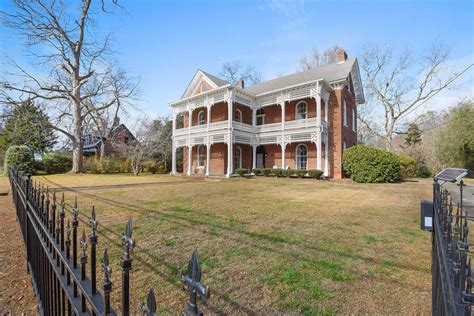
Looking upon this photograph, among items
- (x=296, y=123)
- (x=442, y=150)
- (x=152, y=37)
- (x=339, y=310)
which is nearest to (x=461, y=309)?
(x=339, y=310)

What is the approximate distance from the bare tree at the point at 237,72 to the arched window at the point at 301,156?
884 inches

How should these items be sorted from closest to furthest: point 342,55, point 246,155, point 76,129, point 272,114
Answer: point 272,114
point 342,55
point 246,155
point 76,129

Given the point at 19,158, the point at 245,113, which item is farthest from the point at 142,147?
the point at 245,113

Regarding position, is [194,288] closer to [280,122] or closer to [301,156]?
→ [301,156]

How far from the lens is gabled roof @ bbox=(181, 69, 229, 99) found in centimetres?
2216

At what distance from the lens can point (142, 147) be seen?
24750 millimetres

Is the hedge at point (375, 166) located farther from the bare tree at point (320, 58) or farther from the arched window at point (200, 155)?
the bare tree at point (320, 58)

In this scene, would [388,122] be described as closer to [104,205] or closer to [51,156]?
[104,205]

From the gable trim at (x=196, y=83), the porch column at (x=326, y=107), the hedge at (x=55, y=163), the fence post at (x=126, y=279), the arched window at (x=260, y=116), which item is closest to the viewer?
the fence post at (x=126, y=279)

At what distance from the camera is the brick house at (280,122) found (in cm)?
1744

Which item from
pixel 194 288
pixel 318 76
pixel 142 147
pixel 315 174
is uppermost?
pixel 318 76

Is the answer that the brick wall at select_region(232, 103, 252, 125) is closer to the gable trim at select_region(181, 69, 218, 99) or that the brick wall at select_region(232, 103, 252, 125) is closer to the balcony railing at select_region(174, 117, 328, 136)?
the balcony railing at select_region(174, 117, 328, 136)

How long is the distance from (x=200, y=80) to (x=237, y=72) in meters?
16.6

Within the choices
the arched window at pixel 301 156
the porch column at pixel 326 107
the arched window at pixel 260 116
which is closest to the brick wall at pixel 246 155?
the arched window at pixel 260 116
